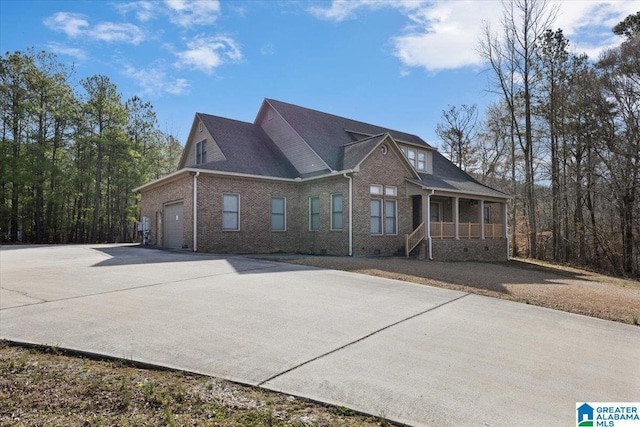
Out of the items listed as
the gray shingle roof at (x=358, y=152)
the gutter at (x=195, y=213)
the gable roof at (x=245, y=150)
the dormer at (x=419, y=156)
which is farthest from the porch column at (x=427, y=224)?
the gutter at (x=195, y=213)

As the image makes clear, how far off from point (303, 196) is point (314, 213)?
1123 mm

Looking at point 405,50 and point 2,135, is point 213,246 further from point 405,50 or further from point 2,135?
point 2,135

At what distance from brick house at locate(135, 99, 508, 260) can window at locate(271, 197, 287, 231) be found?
1.9 inches

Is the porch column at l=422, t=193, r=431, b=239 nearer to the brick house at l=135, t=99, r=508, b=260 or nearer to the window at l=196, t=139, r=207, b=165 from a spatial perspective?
the brick house at l=135, t=99, r=508, b=260

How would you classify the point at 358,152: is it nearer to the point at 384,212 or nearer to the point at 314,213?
the point at 384,212

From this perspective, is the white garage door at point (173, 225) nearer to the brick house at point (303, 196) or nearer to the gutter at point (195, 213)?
the brick house at point (303, 196)

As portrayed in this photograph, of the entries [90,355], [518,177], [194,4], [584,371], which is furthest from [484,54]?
[90,355]

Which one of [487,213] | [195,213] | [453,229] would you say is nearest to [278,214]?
[195,213]

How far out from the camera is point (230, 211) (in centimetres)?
1667

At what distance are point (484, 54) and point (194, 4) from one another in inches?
841

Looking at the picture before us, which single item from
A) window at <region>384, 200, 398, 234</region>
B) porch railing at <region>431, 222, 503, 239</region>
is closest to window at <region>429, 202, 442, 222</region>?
porch railing at <region>431, 222, 503, 239</region>

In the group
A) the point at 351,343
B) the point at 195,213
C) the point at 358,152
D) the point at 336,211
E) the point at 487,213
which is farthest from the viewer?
the point at 487,213

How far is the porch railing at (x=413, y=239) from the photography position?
17.7m

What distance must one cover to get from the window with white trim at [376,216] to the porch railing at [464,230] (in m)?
2.81
